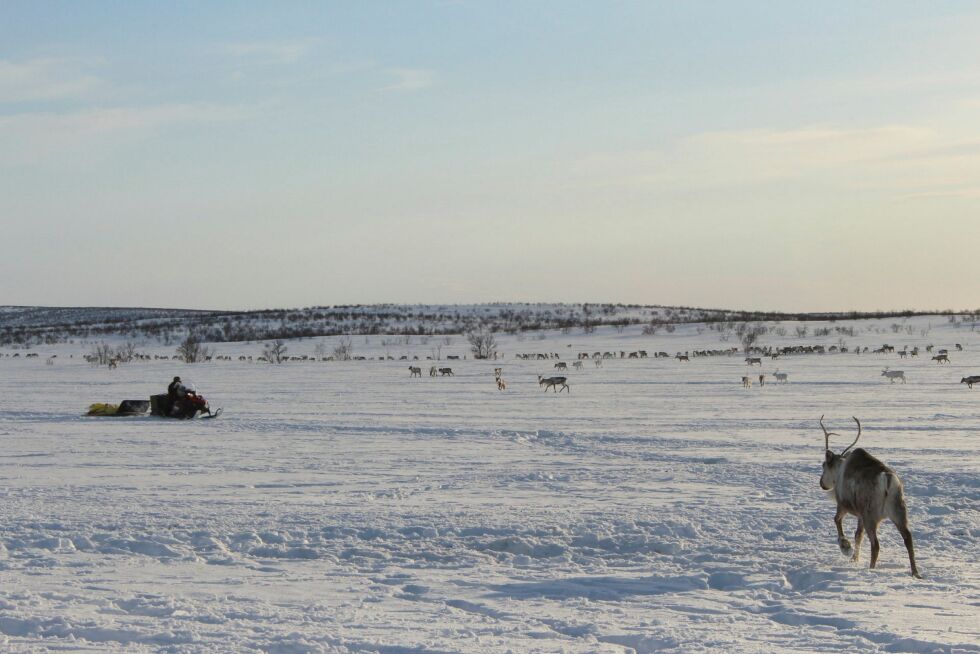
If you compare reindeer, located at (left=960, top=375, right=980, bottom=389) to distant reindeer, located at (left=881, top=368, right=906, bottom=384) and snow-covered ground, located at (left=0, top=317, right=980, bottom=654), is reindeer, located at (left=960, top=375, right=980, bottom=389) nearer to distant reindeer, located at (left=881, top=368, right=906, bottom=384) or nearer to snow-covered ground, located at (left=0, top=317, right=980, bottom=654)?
distant reindeer, located at (left=881, top=368, right=906, bottom=384)

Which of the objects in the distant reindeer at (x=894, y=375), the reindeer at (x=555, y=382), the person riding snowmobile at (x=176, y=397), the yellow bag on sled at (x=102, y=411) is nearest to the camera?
the person riding snowmobile at (x=176, y=397)

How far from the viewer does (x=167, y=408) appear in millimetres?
24109

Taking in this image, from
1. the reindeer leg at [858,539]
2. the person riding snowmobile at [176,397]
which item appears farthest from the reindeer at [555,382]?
the reindeer leg at [858,539]

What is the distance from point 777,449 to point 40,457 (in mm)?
11690

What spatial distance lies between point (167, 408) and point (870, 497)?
761 inches

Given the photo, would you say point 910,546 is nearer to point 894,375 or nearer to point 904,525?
point 904,525

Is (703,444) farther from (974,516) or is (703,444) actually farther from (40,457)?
(40,457)

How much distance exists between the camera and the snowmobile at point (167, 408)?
23844 mm

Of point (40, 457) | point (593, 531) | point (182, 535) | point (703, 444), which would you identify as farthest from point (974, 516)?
point (40, 457)

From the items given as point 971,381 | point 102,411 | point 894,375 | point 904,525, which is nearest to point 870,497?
point 904,525

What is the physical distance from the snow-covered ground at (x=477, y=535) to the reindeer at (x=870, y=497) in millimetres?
259

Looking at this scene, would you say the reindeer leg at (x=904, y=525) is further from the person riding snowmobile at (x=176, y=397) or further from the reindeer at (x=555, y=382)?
the reindeer at (x=555, y=382)

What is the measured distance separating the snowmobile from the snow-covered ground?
101cm

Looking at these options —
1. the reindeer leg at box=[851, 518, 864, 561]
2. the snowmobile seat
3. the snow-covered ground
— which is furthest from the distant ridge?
the reindeer leg at box=[851, 518, 864, 561]
